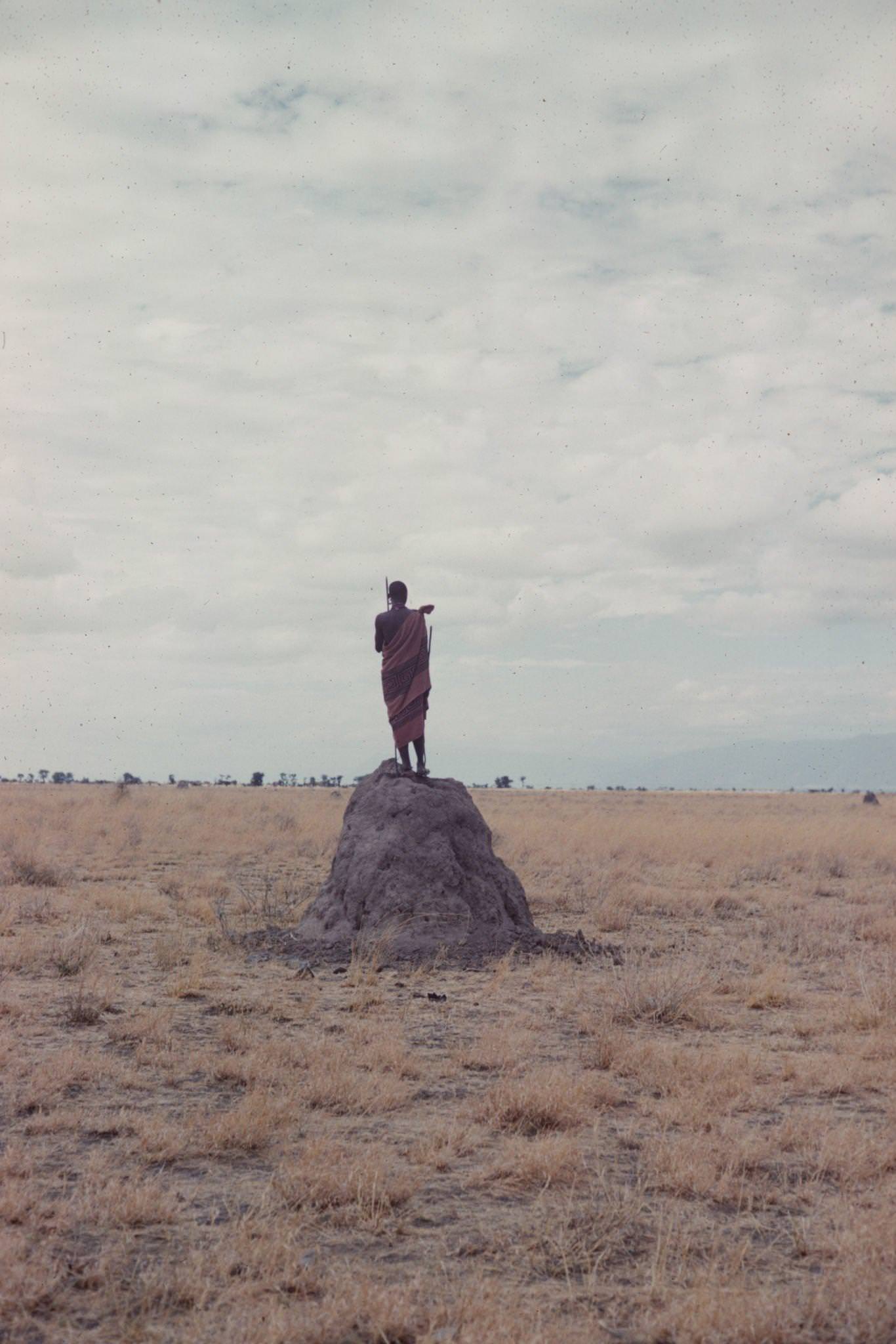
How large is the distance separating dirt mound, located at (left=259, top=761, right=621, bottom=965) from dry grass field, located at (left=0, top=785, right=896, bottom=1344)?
0.51 metres

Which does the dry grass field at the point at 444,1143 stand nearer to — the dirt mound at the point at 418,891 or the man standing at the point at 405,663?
the dirt mound at the point at 418,891

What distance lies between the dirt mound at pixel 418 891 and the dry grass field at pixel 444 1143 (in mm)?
510

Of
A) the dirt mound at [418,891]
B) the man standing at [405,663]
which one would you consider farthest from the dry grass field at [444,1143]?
the man standing at [405,663]

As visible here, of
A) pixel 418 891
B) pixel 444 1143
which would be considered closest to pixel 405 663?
pixel 418 891

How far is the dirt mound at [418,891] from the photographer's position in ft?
37.7

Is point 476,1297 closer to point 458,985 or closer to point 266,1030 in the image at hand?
point 266,1030

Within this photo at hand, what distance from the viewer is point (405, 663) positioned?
42.1 feet

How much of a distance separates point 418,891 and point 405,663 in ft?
8.62

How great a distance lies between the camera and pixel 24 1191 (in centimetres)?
500

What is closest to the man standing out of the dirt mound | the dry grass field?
the dirt mound

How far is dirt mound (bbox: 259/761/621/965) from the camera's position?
1148 cm

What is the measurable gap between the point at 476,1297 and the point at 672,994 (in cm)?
526

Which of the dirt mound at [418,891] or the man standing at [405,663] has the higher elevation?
the man standing at [405,663]

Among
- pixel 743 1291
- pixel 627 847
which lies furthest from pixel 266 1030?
pixel 627 847
